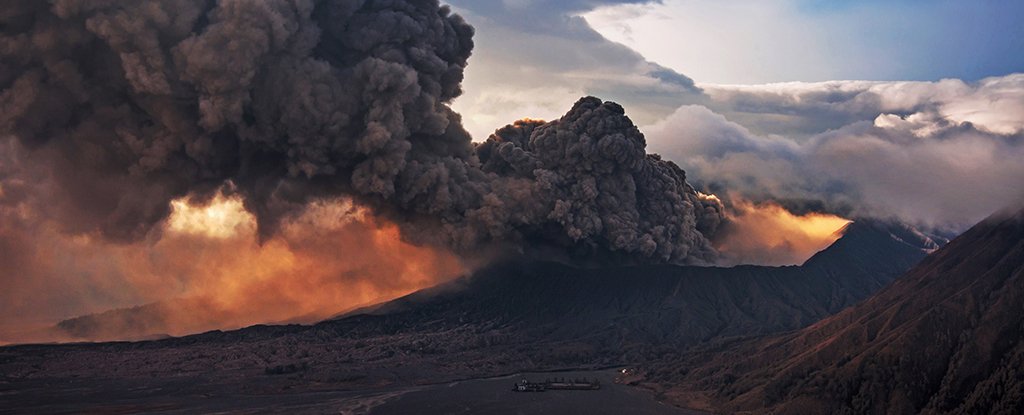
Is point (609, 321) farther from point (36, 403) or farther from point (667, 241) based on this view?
point (36, 403)

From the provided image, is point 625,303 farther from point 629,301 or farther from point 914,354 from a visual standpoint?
point 914,354

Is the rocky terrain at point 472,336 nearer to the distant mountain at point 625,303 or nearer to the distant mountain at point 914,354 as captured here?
the distant mountain at point 625,303

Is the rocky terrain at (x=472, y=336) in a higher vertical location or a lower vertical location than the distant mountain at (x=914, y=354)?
higher

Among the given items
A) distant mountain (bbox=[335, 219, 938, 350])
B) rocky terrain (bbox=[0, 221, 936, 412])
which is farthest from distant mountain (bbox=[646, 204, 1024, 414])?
distant mountain (bbox=[335, 219, 938, 350])

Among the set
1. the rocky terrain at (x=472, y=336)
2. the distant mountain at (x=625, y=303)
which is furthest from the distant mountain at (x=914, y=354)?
the distant mountain at (x=625, y=303)

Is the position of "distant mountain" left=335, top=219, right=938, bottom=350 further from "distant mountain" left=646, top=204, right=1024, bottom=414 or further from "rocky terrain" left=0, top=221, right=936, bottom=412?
"distant mountain" left=646, top=204, right=1024, bottom=414

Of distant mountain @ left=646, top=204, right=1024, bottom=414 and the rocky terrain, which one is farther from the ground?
the rocky terrain

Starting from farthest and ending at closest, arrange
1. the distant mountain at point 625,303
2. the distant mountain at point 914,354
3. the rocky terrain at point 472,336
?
the distant mountain at point 625,303
the rocky terrain at point 472,336
the distant mountain at point 914,354

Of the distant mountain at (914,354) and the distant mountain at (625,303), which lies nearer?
the distant mountain at (914,354)

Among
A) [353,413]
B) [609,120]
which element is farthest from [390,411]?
[609,120]
